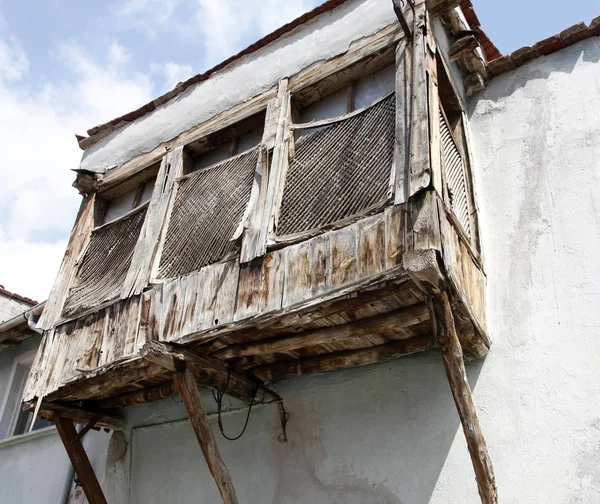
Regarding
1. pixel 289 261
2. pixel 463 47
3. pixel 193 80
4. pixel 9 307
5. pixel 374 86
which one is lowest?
pixel 289 261

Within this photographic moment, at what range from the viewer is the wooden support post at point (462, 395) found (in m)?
4.28

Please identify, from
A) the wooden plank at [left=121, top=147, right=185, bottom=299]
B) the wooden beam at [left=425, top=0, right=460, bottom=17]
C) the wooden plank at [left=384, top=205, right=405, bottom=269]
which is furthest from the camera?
the wooden plank at [left=121, top=147, right=185, bottom=299]

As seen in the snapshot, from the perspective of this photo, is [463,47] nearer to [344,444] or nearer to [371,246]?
[371,246]

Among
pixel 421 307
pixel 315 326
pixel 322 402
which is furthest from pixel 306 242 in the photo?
pixel 322 402

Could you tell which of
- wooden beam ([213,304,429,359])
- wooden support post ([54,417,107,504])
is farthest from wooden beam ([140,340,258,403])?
wooden support post ([54,417,107,504])

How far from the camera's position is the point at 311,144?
19.1 feet

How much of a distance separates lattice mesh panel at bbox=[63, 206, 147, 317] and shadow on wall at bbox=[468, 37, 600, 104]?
3801mm

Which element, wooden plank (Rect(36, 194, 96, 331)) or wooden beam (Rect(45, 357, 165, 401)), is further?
wooden plank (Rect(36, 194, 96, 331))

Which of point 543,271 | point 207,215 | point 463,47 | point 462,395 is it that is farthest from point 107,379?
point 463,47

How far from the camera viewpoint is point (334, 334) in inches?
194

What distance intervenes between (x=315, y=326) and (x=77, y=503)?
4.20 m

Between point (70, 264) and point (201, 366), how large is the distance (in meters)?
2.73

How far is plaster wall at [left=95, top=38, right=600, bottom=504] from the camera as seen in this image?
185 inches

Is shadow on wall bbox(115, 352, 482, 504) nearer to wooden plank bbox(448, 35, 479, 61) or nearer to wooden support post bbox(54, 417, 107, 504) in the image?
wooden support post bbox(54, 417, 107, 504)
